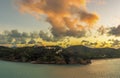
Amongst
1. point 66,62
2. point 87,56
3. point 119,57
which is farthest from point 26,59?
Answer: point 119,57

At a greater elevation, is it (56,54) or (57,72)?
(56,54)

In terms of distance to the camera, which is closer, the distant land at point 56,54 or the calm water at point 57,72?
the calm water at point 57,72

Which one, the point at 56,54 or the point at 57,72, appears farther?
the point at 56,54

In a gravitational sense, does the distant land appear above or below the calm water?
above

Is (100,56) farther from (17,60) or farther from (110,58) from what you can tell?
(17,60)

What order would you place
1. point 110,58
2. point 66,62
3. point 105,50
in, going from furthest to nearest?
point 110,58, point 105,50, point 66,62

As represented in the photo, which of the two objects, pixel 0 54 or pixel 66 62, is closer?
pixel 66 62

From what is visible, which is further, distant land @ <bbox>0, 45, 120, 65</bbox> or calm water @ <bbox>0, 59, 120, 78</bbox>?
distant land @ <bbox>0, 45, 120, 65</bbox>

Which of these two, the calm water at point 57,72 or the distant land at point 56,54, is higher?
the distant land at point 56,54
